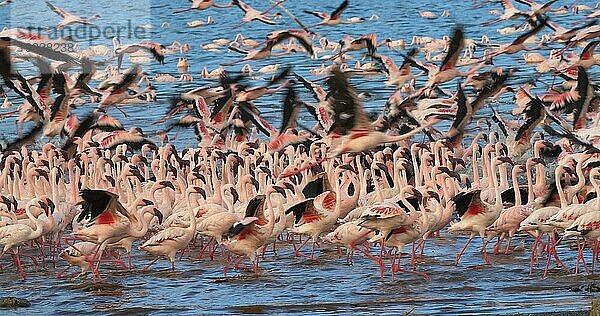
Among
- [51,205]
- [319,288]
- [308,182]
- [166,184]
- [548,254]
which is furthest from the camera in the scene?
[308,182]

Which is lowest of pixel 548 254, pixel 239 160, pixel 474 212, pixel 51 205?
pixel 548 254

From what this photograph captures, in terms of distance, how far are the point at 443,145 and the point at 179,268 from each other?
12.9 feet

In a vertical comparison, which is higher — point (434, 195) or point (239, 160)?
point (239, 160)

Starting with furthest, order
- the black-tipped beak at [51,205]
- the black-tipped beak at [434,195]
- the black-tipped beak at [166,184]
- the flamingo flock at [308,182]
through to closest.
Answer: the black-tipped beak at [166,184], the black-tipped beak at [51,205], the black-tipped beak at [434,195], the flamingo flock at [308,182]

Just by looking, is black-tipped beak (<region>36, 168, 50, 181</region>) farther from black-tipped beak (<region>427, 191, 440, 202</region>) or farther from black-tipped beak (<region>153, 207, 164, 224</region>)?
black-tipped beak (<region>427, 191, 440, 202</region>)

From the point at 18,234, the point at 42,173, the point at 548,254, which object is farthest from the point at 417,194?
the point at 42,173

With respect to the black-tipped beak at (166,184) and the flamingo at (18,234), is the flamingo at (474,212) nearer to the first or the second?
the black-tipped beak at (166,184)

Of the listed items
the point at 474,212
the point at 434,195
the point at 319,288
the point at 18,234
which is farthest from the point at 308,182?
the point at 18,234

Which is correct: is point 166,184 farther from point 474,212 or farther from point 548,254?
point 548,254

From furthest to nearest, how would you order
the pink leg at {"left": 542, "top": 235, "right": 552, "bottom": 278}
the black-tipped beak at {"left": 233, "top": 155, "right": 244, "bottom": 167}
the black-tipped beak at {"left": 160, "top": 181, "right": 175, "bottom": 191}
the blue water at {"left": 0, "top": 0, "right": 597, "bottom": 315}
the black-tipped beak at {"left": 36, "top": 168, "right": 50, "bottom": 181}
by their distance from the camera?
the black-tipped beak at {"left": 233, "top": 155, "right": 244, "bottom": 167}
the black-tipped beak at {"left": 36, "top": 168, "right": 50, "bottom": 181}
the black-tipped beak at {"left": 160, "top": 181, "right": 175, "bottom": 191}
the pink leg at {"left": 542, "top": 235, "right": 552, "bottom": 278}
the blue water at {"left": 0, "top": 0, "right": 597, "bottom": 315}

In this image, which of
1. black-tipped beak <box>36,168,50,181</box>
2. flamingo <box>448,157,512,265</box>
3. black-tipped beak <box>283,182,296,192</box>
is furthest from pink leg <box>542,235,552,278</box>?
black-tipped beak <box>36,168,50,181</box>

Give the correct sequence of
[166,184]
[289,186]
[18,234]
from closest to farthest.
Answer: [18,234], [166,184], [289,186]

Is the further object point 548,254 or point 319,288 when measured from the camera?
point 548,254

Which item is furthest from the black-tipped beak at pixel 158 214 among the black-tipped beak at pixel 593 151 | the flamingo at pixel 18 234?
the black-tipped beak at pixel 593 151
